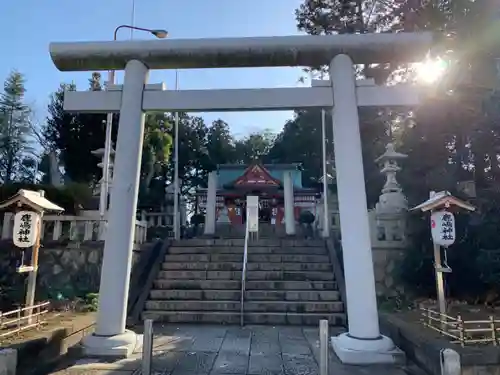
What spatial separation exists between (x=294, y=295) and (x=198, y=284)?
7.04ft

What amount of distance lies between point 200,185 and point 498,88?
25924 millimetres

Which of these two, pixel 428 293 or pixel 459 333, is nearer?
pixel 459 333

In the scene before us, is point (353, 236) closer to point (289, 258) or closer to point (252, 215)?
point (289, 258)

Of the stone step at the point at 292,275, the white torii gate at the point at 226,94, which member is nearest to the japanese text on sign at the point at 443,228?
the white torii gate at the point at 226,94

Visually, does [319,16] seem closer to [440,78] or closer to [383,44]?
[440,78]

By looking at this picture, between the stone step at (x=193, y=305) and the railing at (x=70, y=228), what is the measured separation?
2495 millimetres

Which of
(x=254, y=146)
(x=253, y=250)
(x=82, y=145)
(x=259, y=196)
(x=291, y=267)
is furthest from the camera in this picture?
(x=254, y=146)

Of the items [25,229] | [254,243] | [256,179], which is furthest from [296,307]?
[256,179]

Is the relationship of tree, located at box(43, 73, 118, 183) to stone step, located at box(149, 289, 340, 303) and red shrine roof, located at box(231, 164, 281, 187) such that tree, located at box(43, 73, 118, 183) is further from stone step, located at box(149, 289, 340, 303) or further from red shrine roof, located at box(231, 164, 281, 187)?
stone step, located at box(149, 289, 340, 303)

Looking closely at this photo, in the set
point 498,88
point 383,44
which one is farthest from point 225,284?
point 498,88

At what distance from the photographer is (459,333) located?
457 cm

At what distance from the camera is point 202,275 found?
9.20 metres

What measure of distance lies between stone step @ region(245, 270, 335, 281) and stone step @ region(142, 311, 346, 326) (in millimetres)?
1279

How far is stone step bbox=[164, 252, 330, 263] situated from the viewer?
983 cm
